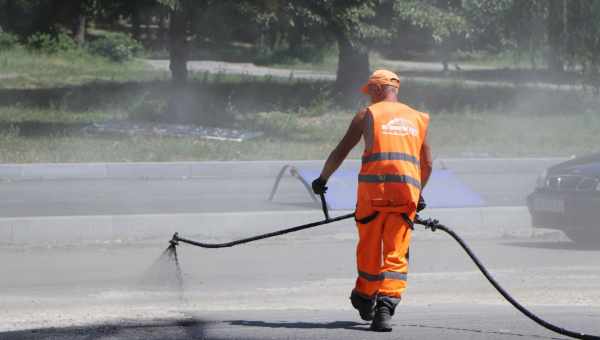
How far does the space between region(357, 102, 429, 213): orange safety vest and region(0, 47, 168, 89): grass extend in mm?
22745

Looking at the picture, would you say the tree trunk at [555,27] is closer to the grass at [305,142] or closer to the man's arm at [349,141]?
the grass at [305,142]

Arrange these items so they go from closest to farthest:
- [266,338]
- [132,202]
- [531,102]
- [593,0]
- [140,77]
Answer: [266,338] < [132,202] < [593,0] < [531,102] < [140,77]

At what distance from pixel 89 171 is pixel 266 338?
447 inches

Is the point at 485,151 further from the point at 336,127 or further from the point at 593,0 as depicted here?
the point at 593,0

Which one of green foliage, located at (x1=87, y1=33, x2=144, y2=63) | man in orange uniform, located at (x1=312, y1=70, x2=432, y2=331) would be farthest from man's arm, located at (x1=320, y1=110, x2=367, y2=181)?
green foliage, located at (x1=87, y1=33, x2=144, y2=63)

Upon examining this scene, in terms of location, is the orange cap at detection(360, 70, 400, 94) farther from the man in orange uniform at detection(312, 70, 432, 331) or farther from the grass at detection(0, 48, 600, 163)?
the grass at detection(0, 48, 600, 163)

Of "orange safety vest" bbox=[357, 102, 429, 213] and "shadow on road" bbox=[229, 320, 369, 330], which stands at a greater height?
"orange safety vest" bbox=[357, 102, 429, 213]

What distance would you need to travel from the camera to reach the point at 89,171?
16859mm

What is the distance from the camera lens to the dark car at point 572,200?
32.7 feet

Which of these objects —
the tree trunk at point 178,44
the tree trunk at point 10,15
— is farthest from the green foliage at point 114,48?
the tree trunk at point 10,15

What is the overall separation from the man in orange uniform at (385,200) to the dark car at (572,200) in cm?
433

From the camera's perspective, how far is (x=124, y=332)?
20.4 feet

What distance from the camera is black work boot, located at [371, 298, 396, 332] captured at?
5.95 m

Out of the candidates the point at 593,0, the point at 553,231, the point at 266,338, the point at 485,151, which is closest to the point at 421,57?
the point at 593,0
